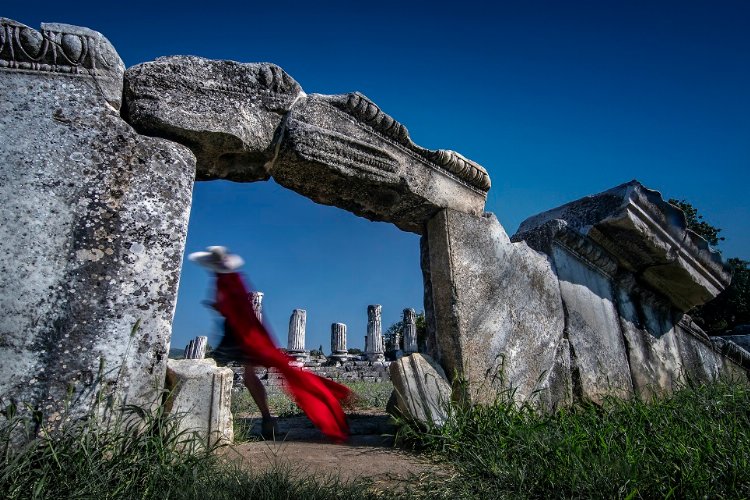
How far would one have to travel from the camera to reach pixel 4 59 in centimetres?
198

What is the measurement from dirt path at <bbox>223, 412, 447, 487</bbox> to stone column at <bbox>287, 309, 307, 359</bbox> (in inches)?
633

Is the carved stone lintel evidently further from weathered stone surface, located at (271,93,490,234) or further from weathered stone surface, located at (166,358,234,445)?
weathered stone surface, located at (166,358,234,445)

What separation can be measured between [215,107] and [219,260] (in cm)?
173

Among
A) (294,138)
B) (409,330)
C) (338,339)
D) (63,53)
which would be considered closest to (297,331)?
(338,339)

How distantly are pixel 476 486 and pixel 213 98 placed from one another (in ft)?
7.72

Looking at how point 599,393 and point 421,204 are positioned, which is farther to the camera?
point 599,393

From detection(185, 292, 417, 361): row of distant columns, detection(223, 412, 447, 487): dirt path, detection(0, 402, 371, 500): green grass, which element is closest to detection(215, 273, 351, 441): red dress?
detection(223, 412, 447, 487): dirt path

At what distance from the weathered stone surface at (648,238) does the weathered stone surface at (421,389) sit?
1826mm

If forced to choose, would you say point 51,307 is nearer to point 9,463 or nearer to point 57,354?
point 57,354

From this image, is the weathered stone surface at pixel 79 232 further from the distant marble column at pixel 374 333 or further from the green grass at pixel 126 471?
the distant marble column at pixel 374 333

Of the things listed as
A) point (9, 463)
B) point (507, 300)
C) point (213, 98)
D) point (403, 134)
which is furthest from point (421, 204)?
point (9, 463)

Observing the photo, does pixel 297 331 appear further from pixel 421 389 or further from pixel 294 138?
pixel 294 138

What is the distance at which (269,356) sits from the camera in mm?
3590

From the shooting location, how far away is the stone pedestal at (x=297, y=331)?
19.0 metres
